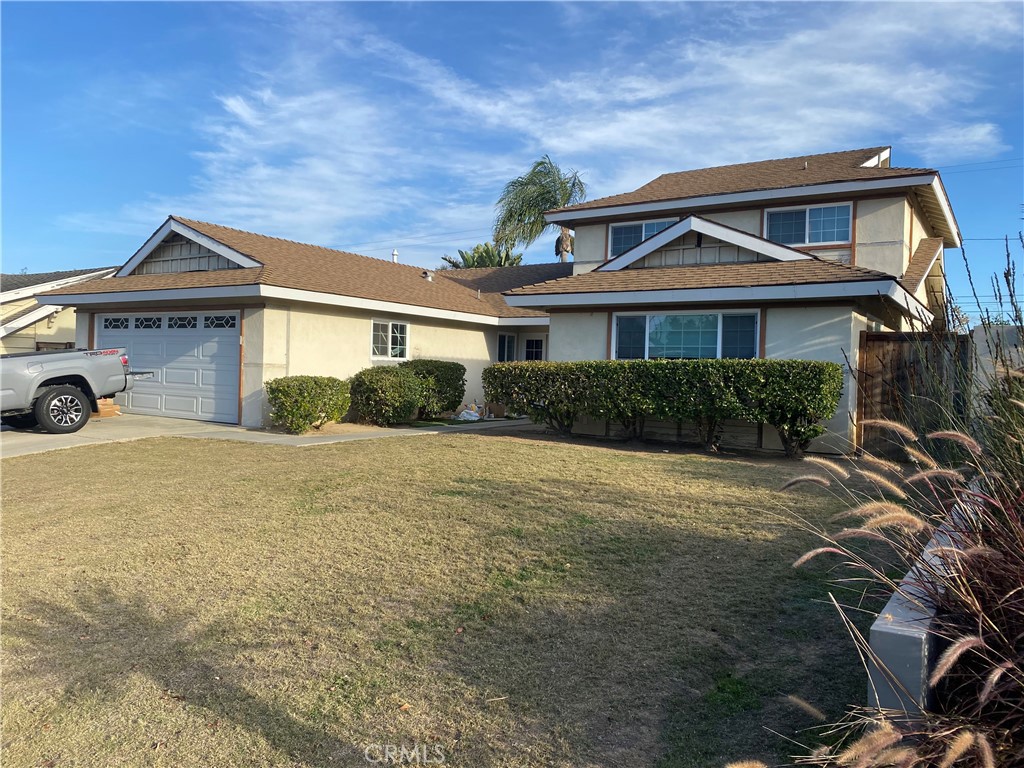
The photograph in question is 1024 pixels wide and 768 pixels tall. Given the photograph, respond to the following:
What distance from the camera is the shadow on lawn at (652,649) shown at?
337cm

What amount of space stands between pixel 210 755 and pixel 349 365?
1397 centimetres

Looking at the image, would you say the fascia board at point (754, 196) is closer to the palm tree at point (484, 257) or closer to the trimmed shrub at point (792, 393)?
the trimmed shrub at point (792, 393)

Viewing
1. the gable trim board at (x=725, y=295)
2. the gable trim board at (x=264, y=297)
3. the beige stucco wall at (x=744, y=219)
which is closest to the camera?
the gable trim board at (x=725, y=295)

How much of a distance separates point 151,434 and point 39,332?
1523 centimetres

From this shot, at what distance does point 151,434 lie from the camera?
44.1 feet

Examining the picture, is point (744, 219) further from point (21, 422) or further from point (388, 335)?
point (21, 422)

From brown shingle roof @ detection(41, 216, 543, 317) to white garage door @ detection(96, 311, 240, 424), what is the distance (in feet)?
2.68

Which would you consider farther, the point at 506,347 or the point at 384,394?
the point at 506,347

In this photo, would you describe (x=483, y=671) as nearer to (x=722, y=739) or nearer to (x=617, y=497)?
(x=722, y=739)

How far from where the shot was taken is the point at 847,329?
12391mm

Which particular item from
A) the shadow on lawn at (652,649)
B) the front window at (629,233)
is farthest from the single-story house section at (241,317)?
the shadow on lawn at (652,649)

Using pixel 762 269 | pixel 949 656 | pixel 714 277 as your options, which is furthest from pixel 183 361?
pixel 949 656

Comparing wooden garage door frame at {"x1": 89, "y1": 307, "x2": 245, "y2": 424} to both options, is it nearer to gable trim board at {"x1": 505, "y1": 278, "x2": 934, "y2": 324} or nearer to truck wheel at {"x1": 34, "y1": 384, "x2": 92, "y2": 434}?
truck wheel at {"x1": 34, "y1": 384, "x2": 92, "y2": 434}

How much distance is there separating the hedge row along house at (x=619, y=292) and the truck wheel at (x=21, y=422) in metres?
2.69
